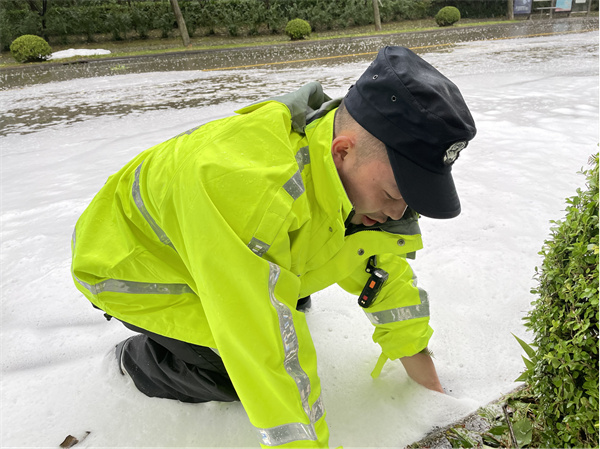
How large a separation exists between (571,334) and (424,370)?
659mm

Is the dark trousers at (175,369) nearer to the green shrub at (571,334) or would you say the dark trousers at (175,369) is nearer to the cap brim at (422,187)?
the cap brim at (422,187)

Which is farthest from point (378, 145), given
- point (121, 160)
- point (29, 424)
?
point (121, 160)

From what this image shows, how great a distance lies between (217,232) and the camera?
1.04 m

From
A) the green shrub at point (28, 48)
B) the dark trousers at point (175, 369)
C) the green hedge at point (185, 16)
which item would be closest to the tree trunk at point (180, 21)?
the green hedge at point (185, 16)

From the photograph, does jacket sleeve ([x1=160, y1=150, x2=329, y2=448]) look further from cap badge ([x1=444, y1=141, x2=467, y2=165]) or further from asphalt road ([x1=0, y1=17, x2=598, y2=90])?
asphalt road ([x1=0, y1=17, x2=598, y2=90])

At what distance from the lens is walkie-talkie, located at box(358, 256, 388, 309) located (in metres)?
1.64

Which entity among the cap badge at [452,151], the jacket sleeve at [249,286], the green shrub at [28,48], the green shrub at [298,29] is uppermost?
the green shrub at [28,48]

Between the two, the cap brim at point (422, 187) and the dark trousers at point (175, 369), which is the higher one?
the cap brim at point (422, 187)

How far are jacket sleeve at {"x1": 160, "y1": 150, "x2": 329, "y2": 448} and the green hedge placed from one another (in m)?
20.8

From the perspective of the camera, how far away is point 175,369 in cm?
165

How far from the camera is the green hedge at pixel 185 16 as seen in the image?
18594mm

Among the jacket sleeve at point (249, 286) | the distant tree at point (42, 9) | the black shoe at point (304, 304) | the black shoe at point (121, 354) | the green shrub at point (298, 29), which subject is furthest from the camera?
the distant tree at point (42, 9)

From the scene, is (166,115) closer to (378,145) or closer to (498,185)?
(498,185)

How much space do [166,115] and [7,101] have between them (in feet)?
12.2
